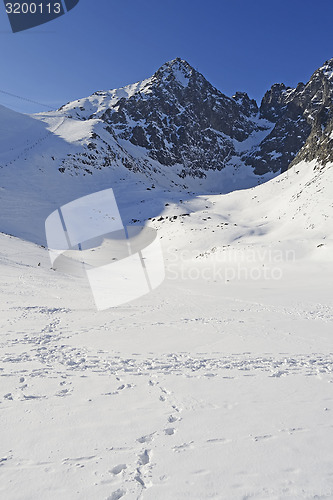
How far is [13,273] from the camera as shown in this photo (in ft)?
50.6

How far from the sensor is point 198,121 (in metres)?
163

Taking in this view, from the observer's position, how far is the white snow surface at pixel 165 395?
9.73 ft

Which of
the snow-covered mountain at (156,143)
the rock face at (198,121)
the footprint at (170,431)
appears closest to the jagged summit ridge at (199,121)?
the rock face at (198,121)

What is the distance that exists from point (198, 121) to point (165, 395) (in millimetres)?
175756

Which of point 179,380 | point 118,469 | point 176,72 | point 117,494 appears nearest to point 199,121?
point 176,72

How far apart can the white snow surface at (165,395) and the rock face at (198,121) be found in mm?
80733

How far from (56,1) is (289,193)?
3558 centimetres

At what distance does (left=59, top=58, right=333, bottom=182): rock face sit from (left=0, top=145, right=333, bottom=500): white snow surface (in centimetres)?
8073

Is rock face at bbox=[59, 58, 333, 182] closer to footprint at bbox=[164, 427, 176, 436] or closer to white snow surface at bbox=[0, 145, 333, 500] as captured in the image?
white snow surface at bbox=[0, 145, 333, 500]

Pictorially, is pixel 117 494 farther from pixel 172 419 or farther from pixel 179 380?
pixel 179 380

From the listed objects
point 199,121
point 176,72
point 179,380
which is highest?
point 176,72

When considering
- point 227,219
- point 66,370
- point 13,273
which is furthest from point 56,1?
point 227,219

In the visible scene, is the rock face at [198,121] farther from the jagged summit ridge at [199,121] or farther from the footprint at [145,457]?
the footprint at [145,457]

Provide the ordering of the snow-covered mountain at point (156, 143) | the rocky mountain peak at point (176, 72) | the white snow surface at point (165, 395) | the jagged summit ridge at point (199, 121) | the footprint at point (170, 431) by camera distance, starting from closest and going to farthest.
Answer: the white snow surface at point (165, 395) < the footprint at point (170, 431) < the snow-covered mountain at point (156, 143) < the jagged summit ridge at point (199, 121) < the rocky mountain peak at point (176, 72)
